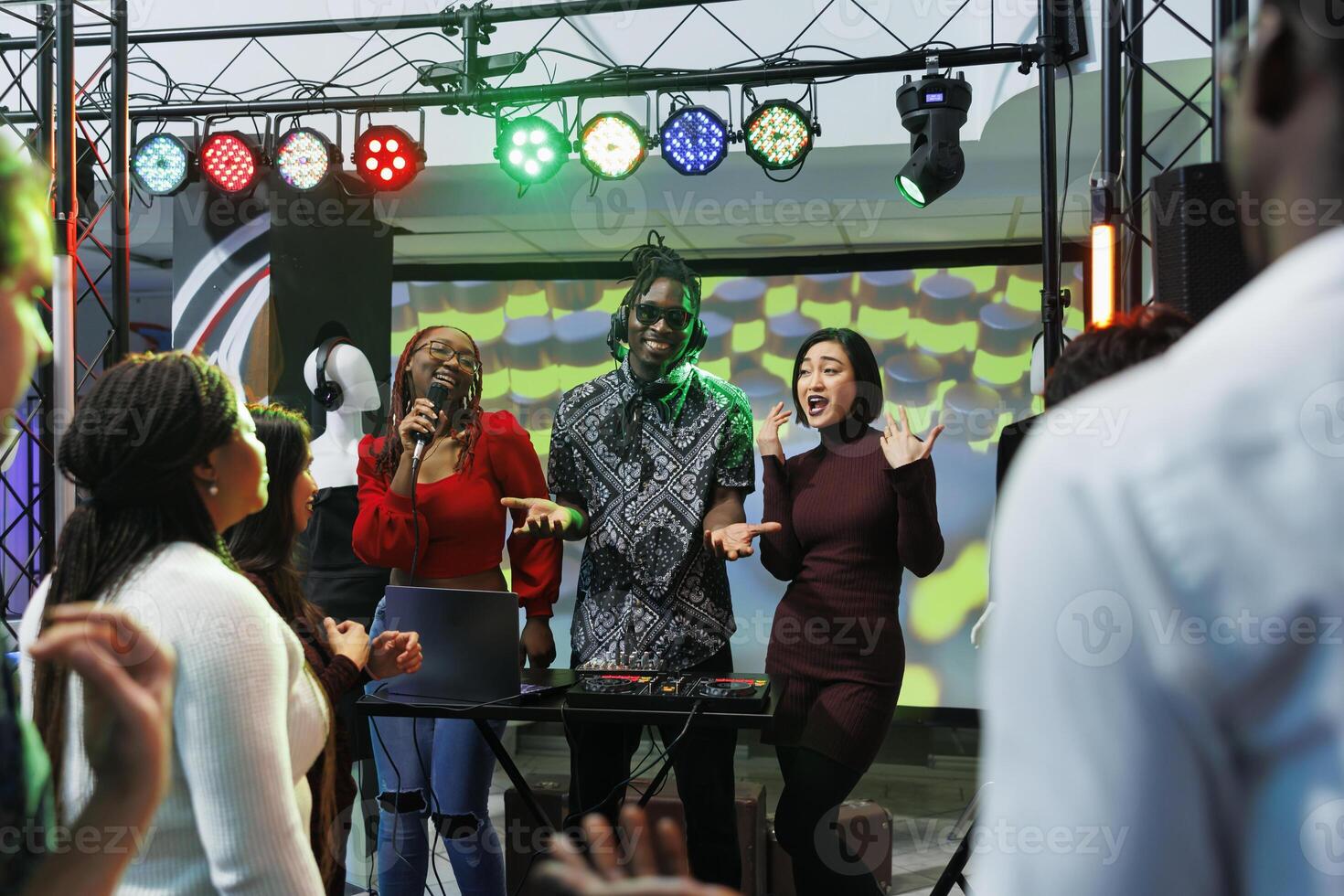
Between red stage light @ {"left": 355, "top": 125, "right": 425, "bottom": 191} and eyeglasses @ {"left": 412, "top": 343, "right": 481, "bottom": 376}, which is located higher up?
red stage light @ {"left": 355, "top": 125, "right": 425, "bottom": 191}

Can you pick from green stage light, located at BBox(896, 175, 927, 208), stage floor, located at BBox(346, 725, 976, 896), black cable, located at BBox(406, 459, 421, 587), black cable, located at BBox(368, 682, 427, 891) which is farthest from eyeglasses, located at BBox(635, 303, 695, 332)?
stage floor, located at BBox(346, 725, 976, 896)

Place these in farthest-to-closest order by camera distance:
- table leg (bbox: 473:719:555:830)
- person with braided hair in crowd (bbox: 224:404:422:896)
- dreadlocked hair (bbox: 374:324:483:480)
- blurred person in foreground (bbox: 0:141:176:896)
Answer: dreadlocked hair (bbox: 374:324:483:480), table leg (bbox: 473:719:555:830), person with braided hair in crowd (bbox: 224:404:422:896), blurred person in foreground (bbox: 0:141:176:896)

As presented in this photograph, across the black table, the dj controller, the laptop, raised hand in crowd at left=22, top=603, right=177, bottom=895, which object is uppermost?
raised hand in crowd at left=22, top=603, right=177, bottom=895

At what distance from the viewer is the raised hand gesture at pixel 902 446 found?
2742 millimetres

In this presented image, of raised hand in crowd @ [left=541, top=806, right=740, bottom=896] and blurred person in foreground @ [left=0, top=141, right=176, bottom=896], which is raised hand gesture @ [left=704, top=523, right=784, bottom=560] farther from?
raised hand in crowd @ [left=541, top=806, right=740, bottom=896]

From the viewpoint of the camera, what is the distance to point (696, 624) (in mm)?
2812

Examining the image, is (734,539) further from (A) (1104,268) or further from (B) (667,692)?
(A) (1104,268)

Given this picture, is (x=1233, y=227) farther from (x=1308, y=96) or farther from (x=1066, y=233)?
(x=1066, y=233)

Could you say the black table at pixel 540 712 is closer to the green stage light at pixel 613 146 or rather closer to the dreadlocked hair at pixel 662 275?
the dreadlocked hair at pixel 662 275

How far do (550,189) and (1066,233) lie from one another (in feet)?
9.19

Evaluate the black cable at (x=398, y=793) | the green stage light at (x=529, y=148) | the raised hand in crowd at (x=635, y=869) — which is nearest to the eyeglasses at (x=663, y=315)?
the black cable at (x=398, y=793)

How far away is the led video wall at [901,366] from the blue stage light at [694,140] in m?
1.77

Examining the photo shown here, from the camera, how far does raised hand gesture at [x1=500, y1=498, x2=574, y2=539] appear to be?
8.97 feet

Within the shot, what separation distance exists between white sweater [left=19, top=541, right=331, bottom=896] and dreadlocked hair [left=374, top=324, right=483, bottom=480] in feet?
6.16
